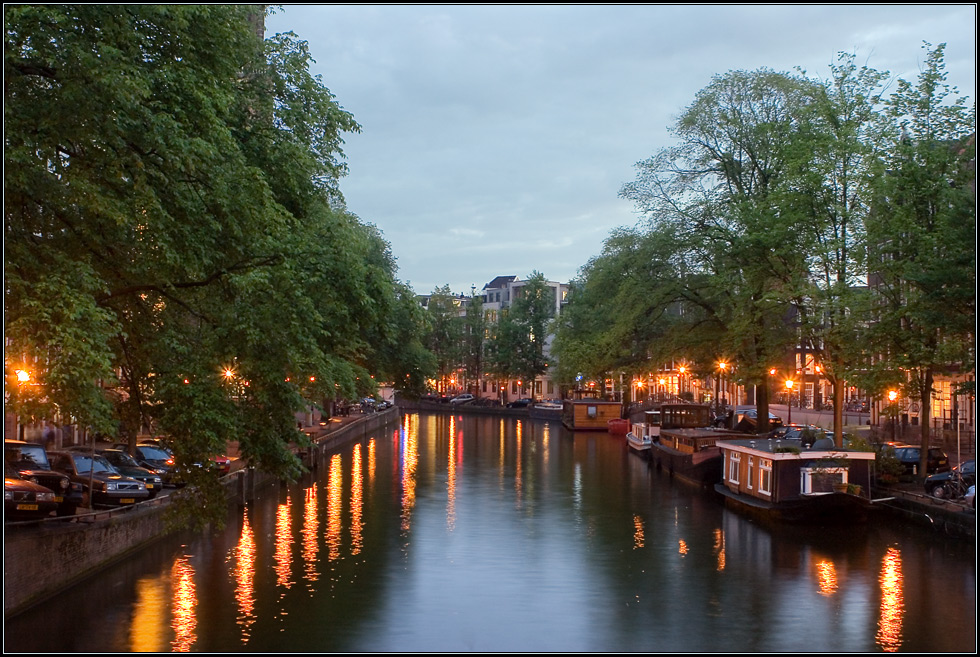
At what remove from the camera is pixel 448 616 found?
21453 mm

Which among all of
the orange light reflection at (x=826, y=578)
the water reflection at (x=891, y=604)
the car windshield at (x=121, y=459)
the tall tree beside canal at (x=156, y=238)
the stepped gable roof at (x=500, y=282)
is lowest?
the orange light reflection at (x=826, y=578)

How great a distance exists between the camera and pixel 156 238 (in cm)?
1733

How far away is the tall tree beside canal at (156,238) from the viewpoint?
50.1 ft

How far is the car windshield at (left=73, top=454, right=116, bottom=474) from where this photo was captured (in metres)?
30.1

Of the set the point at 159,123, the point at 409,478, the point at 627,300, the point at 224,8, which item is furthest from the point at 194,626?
the point at 627,300

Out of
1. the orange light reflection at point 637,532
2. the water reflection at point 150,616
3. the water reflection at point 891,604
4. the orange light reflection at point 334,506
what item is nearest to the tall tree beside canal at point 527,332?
the orange light reflection at point 334,506

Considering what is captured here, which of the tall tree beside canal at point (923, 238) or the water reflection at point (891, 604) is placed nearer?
the water reflection at point (891, 604)

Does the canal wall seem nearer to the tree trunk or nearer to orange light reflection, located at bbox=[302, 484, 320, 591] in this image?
orange light reflection, located at bbox=[302, 484, 320, 591]

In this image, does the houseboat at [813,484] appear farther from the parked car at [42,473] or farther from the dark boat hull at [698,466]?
the parked car at [42,473]

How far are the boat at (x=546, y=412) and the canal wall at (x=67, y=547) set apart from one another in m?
80.0

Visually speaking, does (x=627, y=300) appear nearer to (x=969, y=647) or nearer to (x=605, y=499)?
(x=605, y=499)

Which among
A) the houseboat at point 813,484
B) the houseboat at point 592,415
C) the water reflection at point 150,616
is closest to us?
the water reflection at point 150,616

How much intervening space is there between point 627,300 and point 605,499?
14.4 meters

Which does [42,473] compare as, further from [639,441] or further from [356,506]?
[639,441]
